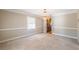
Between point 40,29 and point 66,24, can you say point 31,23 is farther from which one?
point 66,24

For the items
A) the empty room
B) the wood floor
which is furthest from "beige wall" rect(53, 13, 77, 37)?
the wood floor

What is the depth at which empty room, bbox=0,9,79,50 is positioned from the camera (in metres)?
2.22

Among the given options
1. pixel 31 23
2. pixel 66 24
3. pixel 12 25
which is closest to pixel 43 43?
pixel 31 23

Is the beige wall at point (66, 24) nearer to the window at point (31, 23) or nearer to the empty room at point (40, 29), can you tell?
the empty room at point (40, 29)

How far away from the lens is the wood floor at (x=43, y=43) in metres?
2.23

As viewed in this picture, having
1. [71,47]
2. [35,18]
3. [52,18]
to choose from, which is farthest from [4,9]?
[71,47]

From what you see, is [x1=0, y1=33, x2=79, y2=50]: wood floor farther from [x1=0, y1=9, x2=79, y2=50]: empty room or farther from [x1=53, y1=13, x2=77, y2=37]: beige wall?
[x1=53, y1=13, x2=77, y2=37]: beige wall

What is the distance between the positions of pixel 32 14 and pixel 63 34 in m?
0.73

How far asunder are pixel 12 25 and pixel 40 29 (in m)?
0.56

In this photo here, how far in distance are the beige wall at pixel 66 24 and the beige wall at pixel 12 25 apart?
0.34m

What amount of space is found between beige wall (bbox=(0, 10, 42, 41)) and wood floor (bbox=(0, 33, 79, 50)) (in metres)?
0.13
